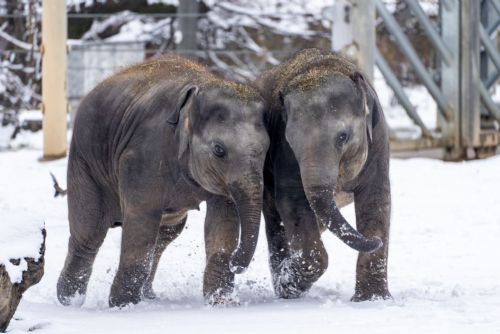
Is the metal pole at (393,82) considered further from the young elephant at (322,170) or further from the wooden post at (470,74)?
the young elephant at (322,170)

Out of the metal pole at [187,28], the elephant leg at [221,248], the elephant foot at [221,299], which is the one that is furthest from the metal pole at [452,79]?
the elephant foot at [221,299]

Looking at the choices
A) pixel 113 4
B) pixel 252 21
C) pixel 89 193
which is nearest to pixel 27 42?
pixel 113 4

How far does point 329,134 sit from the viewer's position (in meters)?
6.68

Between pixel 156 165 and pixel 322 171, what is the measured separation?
106 cm

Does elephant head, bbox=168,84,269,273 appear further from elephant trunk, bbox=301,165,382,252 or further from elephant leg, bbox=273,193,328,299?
elephant leg, bbox=273,193,328,299

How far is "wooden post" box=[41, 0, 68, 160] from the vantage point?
47.6 feet

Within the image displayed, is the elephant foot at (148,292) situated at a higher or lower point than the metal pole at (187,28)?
Result: higher

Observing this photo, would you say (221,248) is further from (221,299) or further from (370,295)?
(370,295)

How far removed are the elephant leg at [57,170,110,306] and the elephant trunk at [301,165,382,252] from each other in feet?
6.08

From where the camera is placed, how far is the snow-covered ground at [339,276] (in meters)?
6.01

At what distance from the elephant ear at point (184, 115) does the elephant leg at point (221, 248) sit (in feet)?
1.29

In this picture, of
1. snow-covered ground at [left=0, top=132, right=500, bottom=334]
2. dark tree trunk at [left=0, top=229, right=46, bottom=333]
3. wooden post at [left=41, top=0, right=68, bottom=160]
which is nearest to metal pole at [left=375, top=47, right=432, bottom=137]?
snow-covered ground at [left=0, top=132, right=500, bottom=334]

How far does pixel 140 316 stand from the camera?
6473 mm

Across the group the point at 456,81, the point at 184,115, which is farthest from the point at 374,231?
the point at 456,81
